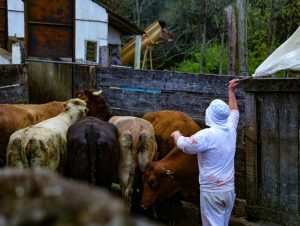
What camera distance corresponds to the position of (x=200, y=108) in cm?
854

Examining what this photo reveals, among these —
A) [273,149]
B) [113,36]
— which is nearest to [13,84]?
[273,149]

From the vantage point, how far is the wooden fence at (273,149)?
6734 mm

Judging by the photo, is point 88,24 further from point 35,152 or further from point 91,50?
point 35,152

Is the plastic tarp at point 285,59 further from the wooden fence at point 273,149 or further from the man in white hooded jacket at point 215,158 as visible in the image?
the man in white hooded jacket at point 215,158

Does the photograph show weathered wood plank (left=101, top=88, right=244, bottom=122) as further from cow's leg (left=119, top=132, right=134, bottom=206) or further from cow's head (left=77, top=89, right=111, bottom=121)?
cow's leg (left=119, top=132, right=134, bottom=206)

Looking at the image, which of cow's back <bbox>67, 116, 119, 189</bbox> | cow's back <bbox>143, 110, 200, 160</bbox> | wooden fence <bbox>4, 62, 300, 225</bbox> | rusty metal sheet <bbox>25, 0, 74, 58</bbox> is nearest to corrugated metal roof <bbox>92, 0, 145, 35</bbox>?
rusty metal sheet <bbox>25, 0, 74, 58</bbox>

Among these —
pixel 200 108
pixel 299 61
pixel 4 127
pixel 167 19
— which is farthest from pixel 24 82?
pixel 167 19

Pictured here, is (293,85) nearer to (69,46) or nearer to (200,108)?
(200,108)

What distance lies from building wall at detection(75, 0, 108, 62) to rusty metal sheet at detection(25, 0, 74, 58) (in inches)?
507

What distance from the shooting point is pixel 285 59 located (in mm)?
6242

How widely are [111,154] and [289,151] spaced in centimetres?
226

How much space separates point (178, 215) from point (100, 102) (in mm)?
2537

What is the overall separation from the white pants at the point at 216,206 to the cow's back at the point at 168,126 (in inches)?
78.7

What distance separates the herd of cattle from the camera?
6978 millimetres
